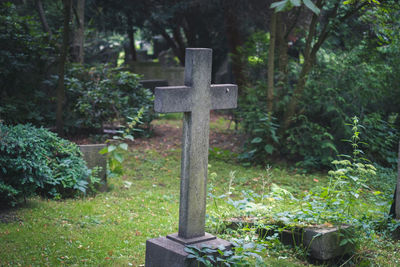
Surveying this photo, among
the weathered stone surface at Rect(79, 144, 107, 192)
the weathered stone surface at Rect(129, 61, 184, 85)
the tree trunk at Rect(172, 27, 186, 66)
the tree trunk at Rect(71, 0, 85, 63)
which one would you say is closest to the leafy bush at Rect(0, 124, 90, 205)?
the weathered stone surface at Rect(79, 144, 107, 192)

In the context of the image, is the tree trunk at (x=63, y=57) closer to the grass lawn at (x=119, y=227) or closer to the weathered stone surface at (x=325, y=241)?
the grass lawn at (x=119, y=227)

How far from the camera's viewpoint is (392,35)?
7.60 m

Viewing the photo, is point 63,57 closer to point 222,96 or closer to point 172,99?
point 222,96

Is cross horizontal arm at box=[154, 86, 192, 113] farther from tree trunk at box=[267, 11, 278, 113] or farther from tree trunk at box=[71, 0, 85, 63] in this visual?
tree trunk at box=[71, 0, 85, 63]

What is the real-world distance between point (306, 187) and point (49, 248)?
4769 mm

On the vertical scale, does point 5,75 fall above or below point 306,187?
above

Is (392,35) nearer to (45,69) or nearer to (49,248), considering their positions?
(49,248)

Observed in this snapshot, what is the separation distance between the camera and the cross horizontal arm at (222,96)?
4.11 metres

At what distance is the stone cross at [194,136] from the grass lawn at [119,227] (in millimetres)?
511

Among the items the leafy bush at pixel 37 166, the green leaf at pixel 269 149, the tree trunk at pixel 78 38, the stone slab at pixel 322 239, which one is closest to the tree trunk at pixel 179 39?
the tree trunk at pixel 78 38

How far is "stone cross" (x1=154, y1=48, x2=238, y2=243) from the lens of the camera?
3871mm

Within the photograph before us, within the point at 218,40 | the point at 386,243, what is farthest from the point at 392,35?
the point at 218,40

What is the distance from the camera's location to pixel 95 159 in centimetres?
688

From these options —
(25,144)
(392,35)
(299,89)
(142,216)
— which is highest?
(392,35)
